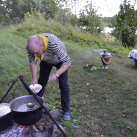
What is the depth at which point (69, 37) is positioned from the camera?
9891 mm

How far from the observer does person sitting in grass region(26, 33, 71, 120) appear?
185 centimetres

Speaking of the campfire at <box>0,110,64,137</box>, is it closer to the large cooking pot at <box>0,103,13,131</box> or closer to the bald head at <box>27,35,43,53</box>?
the large cooking pot at <box>0,103,13,131</box>

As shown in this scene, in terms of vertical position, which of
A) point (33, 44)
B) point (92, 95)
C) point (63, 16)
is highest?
point (63, 16)

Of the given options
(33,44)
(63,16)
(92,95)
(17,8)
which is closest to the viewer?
(33,44)

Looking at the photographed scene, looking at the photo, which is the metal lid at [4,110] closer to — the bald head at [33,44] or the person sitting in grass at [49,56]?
the person sitting in grass at [49,56]

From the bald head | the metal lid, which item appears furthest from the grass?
the bald head

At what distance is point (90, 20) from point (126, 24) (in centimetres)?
261

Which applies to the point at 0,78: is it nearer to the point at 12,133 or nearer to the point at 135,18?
the point at 12,133

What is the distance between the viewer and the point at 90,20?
1054 centimetres

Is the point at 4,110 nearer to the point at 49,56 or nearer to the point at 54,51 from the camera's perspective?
the point at 49,56

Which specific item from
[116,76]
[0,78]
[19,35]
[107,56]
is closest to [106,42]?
[107,56]

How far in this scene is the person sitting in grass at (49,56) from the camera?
185 cm

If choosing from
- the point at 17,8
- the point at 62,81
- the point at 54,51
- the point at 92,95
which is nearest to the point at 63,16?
the point at 92,95

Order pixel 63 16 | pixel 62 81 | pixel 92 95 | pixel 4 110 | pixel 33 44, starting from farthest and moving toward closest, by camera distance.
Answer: pixel 63 16
pixel 92 95
pixel 62 81
pixel 4 110
pixel 33 44
